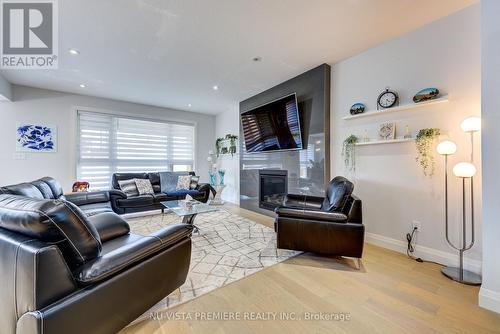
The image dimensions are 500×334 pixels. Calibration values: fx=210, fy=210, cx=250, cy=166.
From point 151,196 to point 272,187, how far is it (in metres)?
2.45

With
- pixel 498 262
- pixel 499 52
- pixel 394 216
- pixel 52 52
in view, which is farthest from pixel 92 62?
pixel 498 262

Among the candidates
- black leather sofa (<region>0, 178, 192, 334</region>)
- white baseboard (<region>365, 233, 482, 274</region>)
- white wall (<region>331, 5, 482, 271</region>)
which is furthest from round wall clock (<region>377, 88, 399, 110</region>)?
black leather sofa (<region>0, 178, 192, 334</region>)

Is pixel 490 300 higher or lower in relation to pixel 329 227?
lower

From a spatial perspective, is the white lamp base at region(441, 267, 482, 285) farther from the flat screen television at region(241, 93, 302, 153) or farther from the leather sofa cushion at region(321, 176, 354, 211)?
the flat screen television at region(241, 93, 302, 153)

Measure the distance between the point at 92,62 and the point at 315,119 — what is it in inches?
140

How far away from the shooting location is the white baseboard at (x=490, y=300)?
1.56 metres

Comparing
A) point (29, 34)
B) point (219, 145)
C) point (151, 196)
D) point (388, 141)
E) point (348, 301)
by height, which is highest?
point (29, 34)

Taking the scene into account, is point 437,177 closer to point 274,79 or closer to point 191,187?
point 274,79

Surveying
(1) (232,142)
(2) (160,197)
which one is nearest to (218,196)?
(1) (232,142)

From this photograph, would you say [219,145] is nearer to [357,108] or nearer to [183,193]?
[183,193]

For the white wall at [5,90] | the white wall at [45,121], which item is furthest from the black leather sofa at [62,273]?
the white wall at [45,121]

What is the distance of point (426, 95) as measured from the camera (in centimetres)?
235

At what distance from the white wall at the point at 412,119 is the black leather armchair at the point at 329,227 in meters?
0.80

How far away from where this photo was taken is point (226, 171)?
6.10 m
